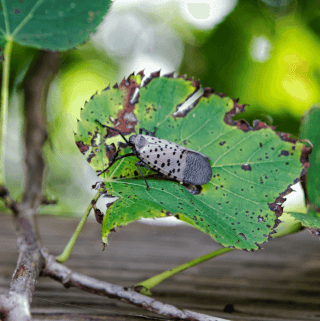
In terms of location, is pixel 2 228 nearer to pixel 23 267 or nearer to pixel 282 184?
pixel 23 267

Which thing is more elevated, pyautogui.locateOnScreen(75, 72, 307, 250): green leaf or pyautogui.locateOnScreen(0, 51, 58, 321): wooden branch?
pyautogui.locateOnScreen(75, 72, 307, 250): green leaf

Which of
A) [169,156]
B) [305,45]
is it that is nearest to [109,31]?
[305,45]

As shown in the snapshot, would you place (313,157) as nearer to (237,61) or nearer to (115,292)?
(115,292)

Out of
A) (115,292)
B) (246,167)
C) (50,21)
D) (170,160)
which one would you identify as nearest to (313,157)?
(246,167)

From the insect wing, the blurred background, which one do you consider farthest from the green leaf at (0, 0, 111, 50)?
the blurred background

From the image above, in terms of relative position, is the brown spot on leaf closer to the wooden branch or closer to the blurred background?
the wooden branch

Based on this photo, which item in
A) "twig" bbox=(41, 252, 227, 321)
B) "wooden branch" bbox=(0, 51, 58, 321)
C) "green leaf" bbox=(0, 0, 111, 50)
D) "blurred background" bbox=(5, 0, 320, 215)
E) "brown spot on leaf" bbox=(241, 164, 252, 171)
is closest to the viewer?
"wooden branch" bbox=(0, 51, 58, 321)

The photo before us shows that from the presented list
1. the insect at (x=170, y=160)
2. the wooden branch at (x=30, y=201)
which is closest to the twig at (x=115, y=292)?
the wooden branch at (x=30, y=201)
